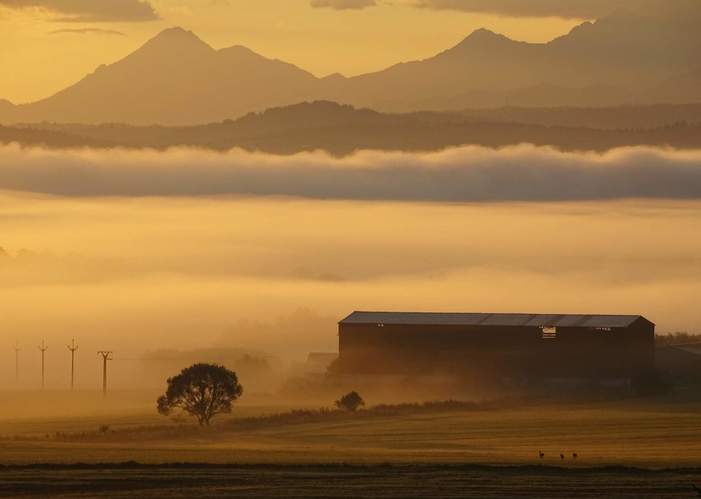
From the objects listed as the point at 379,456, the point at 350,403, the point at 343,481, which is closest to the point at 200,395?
the point at 350,403

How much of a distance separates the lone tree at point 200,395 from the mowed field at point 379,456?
218 cm

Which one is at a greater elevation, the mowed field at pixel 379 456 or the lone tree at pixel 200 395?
the lone tree at pixel 200 395

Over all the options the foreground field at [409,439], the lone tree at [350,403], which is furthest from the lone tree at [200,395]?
the lone tree at [350,403]

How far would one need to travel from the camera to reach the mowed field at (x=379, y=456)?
109 metres

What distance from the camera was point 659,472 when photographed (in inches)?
4616

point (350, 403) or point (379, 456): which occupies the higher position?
point (350, 403)

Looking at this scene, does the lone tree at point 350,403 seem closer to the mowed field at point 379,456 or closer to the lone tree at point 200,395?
the mowed field at point 379,456

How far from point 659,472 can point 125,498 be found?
27.4m

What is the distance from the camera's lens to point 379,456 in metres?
132

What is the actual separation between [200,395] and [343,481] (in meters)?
74.7

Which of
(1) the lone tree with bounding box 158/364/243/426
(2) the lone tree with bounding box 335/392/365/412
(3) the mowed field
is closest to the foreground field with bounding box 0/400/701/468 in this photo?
(3) the mowed field

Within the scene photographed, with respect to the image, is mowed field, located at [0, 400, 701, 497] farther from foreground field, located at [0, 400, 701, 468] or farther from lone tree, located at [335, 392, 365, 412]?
lone tree, located at [335, 392, 365, 412]

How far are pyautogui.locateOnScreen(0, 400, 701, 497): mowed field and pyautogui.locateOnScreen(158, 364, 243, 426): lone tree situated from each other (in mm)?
2176

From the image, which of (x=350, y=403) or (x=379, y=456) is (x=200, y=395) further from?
(x=379, y=456)
